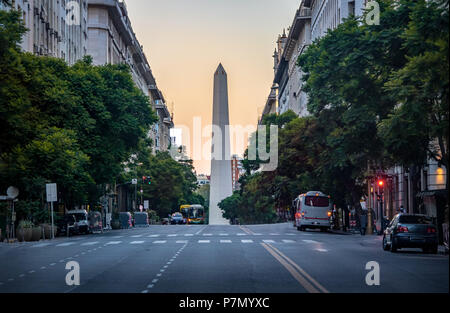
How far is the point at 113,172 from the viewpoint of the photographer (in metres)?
59.2

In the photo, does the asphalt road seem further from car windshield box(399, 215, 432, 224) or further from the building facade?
the building facade

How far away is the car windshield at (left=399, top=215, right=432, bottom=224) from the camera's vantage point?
107 feet

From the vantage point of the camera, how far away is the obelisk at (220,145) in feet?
376

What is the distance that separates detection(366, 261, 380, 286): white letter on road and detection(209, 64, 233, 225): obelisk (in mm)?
88615

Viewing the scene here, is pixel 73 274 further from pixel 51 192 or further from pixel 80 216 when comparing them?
pixel 80 216

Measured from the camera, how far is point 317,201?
63906 millimetres

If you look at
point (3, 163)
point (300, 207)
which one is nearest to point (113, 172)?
point (3, 163)

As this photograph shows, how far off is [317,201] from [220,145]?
5303cm

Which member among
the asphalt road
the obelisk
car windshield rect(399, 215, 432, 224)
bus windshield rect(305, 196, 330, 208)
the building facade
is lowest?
the asphalt road

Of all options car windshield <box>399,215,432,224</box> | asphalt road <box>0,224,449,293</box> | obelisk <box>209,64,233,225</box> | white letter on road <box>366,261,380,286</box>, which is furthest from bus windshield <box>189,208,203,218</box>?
white letter on road <box>366,261,380,286</box>

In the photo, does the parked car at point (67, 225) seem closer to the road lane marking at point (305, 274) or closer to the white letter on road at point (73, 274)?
the road lane marking at point (305, 274)

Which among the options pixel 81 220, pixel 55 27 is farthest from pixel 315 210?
pixel 55 27

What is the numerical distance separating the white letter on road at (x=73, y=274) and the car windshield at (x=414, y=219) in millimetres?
12588
